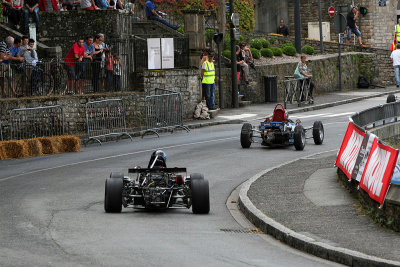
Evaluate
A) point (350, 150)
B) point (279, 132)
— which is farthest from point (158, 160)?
point (279, 132)

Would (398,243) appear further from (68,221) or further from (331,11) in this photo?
(331,11)

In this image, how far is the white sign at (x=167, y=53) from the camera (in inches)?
1330

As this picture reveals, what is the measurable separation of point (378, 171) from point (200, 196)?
109 inches

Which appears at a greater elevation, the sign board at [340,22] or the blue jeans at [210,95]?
the sign board at [340,22]

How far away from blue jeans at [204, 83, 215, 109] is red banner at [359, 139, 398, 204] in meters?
19.5

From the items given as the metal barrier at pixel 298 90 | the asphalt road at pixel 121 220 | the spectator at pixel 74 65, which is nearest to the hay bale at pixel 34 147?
the asphalt road at pixel 121 220

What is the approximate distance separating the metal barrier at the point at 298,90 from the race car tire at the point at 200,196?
71.9ft

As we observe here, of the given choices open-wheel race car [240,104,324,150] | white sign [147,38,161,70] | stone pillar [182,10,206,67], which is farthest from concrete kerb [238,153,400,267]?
stone pillar [182,10,206,67]

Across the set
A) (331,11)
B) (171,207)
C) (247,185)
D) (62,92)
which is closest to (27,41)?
(62,92)

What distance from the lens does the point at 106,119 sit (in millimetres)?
29484

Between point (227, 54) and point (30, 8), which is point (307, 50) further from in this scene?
point (30, 8)

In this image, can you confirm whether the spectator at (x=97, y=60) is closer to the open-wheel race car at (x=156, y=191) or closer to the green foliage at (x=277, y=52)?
the green foliage at (x=277, y=52)

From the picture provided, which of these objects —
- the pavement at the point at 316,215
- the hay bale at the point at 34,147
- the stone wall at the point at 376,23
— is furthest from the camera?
the stone wall at the point at 376,23

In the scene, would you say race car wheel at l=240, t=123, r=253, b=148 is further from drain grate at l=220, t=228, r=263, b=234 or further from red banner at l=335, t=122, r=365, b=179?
drain grate at l=220, t=228, r=263, b=234
